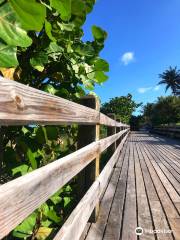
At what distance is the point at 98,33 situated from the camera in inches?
86.6

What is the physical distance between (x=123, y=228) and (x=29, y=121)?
2.46 meters

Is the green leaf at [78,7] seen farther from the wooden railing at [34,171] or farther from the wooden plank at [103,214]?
the wooden plank at [103,214]

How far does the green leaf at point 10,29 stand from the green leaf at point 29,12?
0.08 ft

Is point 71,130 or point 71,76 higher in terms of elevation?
point 71,76

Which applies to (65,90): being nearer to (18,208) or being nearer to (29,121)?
(29,121)

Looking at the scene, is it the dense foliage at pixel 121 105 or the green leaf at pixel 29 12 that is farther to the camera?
the dense foliage at pixel 121 105

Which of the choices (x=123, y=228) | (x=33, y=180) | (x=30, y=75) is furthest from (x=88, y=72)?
(x=123, y=228)


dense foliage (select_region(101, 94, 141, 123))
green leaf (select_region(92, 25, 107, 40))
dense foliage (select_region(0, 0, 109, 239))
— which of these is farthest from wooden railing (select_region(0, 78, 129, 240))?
dense foliage (select_region(101, 94, 141, 123))

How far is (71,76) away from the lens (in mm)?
2311

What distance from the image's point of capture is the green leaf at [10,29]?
117 cm

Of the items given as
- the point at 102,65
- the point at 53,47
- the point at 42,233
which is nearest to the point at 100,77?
the point at 102,65

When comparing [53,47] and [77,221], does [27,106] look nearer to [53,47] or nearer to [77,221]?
[53,47]

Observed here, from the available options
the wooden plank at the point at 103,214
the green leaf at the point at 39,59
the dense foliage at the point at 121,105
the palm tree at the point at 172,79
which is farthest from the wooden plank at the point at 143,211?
the palm tree at the point at 172,79

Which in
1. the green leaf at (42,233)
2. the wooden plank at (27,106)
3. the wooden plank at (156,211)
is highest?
the wooden plank at (27,106)
